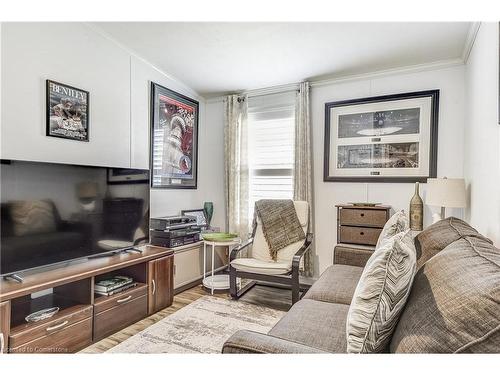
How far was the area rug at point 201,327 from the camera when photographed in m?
2.05

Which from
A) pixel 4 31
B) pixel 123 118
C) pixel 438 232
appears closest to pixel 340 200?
pixel 438 232

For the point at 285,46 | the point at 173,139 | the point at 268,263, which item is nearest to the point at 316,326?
the point at 268,263

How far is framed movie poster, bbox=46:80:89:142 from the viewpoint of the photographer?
2.24 meters

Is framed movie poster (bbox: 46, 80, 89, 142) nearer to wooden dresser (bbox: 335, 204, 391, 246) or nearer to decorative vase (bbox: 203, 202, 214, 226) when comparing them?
decorative vase (bbox: 203, 202, 214, 226)

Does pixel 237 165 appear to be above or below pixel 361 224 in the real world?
above

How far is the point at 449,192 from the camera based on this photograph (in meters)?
2.38

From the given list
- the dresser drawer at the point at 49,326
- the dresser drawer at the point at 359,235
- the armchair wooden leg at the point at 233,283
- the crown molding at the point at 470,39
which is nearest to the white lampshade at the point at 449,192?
the dresser drawer at the point at 359,235

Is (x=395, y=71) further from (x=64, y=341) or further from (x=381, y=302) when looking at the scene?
(x=64, y=341)

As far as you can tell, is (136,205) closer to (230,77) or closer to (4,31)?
(4,31)

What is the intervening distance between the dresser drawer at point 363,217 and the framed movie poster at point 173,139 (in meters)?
2.03

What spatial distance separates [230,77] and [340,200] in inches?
78.8

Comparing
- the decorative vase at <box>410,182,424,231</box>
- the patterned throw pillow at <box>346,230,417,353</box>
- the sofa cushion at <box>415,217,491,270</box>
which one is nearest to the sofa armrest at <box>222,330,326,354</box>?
the patterned throw pillow at <box>346,230,417,353</box>

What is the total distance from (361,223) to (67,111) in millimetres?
2904

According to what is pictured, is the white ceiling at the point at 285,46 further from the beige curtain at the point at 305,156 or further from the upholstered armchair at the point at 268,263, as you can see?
the upholstered armchair at the point at 268,263
